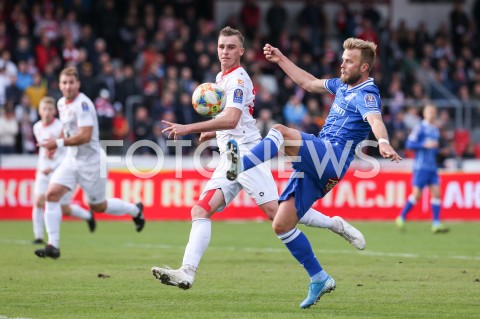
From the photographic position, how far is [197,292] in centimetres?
1066

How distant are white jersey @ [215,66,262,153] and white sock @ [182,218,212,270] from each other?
0.96m

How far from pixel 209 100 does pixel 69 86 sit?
4.18 m

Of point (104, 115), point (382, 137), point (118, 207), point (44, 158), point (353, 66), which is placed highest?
point (353, 66)

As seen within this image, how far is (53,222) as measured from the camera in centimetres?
1396

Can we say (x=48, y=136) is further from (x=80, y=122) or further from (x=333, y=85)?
(x=333, y=85)

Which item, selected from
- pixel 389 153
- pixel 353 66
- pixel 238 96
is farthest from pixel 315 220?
pixel 389 153

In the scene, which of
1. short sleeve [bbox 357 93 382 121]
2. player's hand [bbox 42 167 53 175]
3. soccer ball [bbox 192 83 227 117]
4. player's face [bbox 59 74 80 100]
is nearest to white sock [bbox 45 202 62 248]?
player's face [bbox 59 74 80 100]

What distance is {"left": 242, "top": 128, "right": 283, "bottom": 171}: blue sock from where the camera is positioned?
9.09 m

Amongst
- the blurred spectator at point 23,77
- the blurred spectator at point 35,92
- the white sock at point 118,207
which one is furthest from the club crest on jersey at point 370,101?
the blurred spectator at point 23,77

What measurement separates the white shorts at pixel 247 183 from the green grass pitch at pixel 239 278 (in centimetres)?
102

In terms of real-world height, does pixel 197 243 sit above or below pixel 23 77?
below

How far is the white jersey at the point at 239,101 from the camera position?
406 inches

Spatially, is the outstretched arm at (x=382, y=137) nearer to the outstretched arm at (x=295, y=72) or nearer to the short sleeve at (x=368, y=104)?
the short sleeve at (x=368, y=104)

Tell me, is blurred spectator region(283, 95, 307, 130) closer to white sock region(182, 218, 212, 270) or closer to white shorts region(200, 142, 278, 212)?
white shorts region(200, 142, 278, 212)
